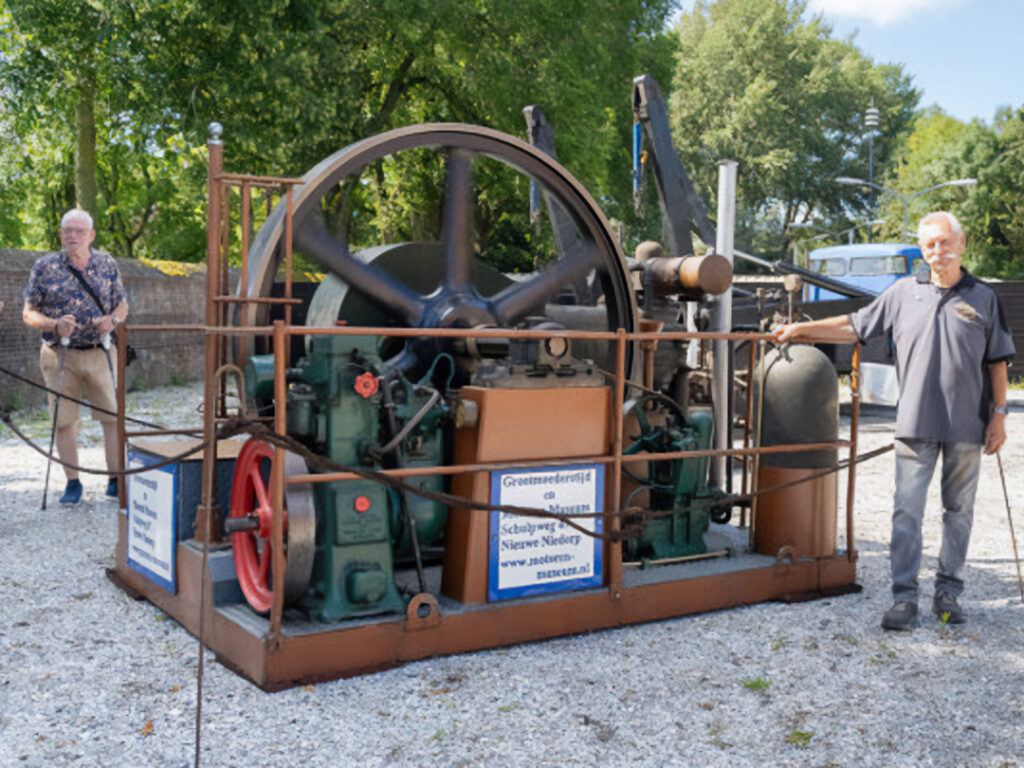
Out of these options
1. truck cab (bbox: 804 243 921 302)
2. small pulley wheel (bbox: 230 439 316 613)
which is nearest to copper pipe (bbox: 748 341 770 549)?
small pulley wheel (bbox: 230 439 316 613)

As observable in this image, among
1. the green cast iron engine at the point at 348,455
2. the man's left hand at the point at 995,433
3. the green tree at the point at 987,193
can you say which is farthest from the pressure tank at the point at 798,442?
the green tree at the point at 987,193

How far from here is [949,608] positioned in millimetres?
4680

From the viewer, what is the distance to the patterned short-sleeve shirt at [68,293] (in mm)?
6414

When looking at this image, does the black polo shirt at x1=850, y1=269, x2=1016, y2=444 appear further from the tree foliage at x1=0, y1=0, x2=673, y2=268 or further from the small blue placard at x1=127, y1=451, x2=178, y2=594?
the tree foliage at x1=0, y1=0, x2=673, y2=268

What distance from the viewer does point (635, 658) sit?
4168mm

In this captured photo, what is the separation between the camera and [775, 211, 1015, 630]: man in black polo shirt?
447 cm

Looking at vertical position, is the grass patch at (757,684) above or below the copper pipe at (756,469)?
below

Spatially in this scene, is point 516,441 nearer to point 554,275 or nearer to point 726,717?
point 726,717

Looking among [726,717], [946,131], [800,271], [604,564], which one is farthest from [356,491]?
[946,131]

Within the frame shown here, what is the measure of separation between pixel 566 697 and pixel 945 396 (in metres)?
2.12

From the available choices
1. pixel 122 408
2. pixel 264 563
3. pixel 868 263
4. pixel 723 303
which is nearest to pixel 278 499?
pixel 264 563

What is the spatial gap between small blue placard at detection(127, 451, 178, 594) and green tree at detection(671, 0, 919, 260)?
38764 millimetres

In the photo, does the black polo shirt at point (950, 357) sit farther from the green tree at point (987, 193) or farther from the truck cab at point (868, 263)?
the green tree at point (987, 193)

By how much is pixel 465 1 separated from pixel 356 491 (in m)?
14.8
